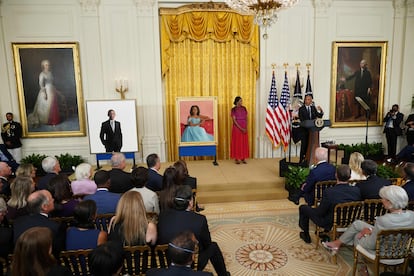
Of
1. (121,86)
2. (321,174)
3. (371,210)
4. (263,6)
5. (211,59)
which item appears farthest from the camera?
(211,59)

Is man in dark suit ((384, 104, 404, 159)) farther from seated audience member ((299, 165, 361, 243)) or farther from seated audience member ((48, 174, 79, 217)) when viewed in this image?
seated audience member ((48, 174, 79, 217))

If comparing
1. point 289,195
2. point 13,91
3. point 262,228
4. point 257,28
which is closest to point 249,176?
point 289,195

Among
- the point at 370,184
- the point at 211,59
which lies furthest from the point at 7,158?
the point at 370,184

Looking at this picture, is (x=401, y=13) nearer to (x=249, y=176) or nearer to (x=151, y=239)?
(x=249, y=176)

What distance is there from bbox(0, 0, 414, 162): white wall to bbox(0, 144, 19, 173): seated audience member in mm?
668

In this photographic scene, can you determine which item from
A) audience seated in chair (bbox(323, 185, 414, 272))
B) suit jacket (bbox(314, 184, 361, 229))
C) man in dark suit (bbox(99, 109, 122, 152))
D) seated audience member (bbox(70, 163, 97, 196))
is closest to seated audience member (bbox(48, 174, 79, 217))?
seated audience member (bbox(70, 163, 97, 196))

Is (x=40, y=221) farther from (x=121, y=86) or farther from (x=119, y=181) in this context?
(x=121, y=86)

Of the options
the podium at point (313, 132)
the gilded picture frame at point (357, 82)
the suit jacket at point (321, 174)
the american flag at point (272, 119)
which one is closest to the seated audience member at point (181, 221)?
the suit jacket at point (321, 174)

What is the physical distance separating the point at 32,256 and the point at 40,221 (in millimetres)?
806

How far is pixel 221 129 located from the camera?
10000mm

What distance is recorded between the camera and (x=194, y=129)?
877cm

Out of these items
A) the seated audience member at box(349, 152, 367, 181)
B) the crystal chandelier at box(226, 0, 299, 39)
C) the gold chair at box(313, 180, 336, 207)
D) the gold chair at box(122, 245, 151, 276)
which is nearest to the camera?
the gold chair at box(122, 245, 151, 276)

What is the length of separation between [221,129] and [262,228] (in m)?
4.60

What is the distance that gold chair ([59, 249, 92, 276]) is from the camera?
288 cm
